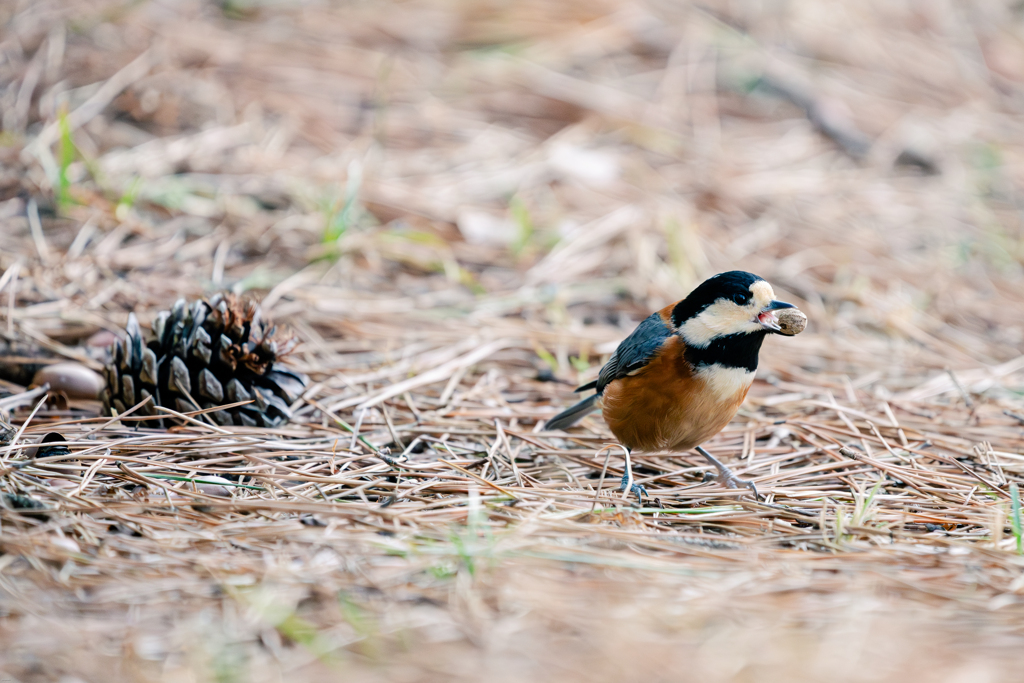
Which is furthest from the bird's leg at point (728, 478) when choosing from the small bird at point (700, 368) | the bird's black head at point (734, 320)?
the bird's black head at point (734, 320)

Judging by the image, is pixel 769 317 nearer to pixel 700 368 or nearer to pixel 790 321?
pixel 790 321

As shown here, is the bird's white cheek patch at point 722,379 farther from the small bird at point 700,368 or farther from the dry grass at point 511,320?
the dry grass at point 511,320

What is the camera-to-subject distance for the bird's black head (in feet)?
9.55

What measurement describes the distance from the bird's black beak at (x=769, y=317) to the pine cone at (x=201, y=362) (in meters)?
1.77

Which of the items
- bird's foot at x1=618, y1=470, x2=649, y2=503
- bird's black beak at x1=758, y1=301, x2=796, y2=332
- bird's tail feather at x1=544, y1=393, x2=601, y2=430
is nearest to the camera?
bird's foot at x1=618, y1=470, x2=649, y2=503

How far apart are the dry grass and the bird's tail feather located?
0.08m

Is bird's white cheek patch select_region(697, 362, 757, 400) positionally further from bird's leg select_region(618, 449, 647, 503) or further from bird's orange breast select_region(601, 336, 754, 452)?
bird's leg select_region(618, 449, 647, 503)

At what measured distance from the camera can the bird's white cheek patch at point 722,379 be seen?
292 centimetres

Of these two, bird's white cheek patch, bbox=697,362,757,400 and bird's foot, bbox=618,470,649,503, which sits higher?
bird's white cheek patch, bbox=697,362,757,400

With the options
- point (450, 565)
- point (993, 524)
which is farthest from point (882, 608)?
point (450, 565)

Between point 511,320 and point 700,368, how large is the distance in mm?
1461

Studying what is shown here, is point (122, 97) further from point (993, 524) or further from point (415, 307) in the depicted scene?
point (993, 524)

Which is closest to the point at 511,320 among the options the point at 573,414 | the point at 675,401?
the point at 573,414

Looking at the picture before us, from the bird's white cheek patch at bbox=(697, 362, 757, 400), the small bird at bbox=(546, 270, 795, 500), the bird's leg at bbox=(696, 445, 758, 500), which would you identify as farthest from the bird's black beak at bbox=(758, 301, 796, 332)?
the bird's leg at bbox=(696, 445, 758, 500)
